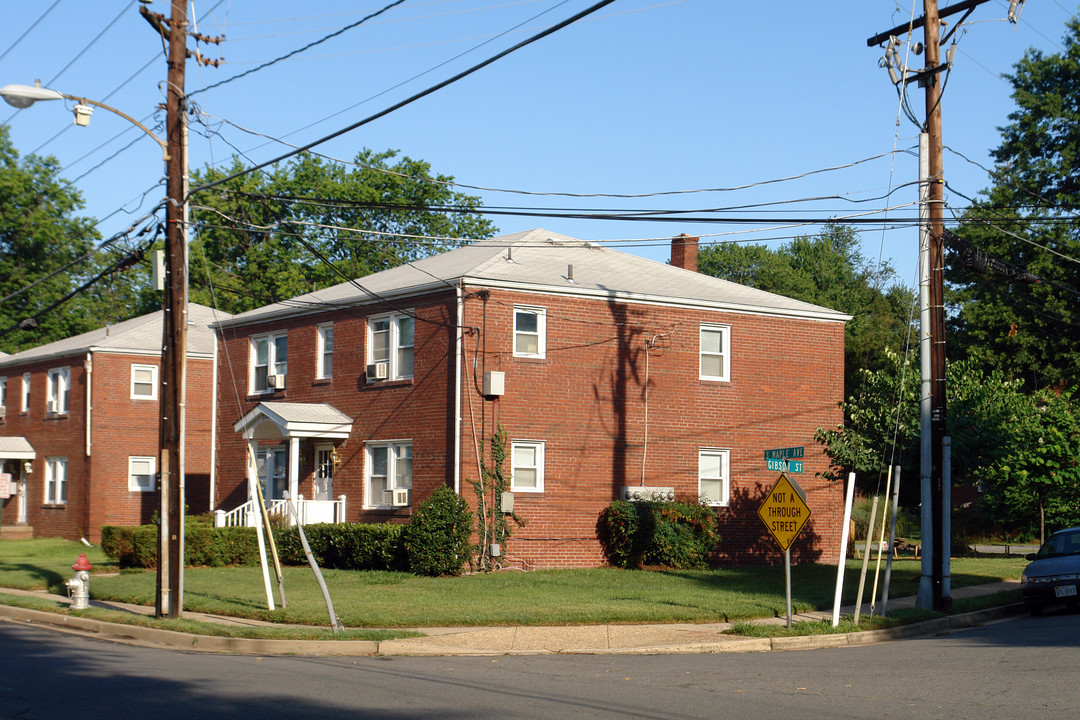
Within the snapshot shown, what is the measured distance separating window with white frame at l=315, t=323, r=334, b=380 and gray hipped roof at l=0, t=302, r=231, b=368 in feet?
24.8

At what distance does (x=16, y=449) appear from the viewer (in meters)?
39.5

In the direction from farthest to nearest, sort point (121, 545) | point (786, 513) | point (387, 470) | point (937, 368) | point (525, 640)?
point (387, 470) < point (121, 545) < point (937, 368) < point (786, 513) < point (525, 640)

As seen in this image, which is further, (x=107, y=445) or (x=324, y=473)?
(x=107, y=445)

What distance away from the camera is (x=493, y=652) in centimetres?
1444

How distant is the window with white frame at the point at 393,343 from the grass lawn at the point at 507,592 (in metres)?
5.42

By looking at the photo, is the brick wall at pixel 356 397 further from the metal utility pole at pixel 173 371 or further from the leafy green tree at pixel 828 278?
the leafy green tree at pixel 828 278

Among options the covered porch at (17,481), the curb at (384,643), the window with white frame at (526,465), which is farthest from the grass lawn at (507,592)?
the covered porch at (17,481)

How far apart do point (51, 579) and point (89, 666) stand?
12.2 meters

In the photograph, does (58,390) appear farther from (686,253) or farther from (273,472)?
(686,253)

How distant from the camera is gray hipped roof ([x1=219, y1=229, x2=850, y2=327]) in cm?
2606

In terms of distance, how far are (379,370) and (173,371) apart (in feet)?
33.6

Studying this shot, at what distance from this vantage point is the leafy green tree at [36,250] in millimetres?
57719

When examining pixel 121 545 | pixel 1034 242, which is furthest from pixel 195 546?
pixel 1034 242

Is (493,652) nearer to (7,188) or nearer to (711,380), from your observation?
(711,380)
